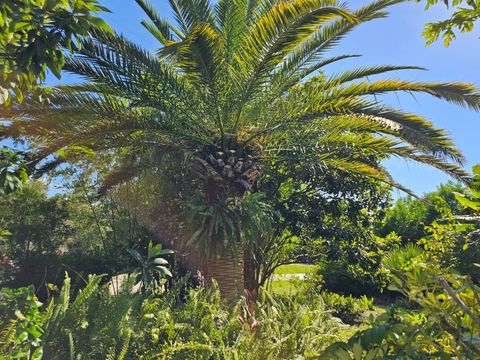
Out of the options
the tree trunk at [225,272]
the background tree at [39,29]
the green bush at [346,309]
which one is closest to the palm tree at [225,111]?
the tree trunk at [225,272]

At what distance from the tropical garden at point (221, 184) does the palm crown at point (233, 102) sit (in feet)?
0.10

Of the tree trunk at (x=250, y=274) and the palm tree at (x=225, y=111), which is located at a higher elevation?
the palm tree at (x=225, y=111)

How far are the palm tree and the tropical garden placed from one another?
0.10 feet

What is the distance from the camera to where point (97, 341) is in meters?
3.47

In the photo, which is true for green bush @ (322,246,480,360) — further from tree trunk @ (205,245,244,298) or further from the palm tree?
tree trunk @ (205,245,244,298)

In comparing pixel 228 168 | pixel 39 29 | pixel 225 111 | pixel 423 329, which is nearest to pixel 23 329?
pixel 39 29

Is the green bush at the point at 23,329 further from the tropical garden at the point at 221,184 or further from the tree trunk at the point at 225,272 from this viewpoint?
the tree trunk at the point at 225,272

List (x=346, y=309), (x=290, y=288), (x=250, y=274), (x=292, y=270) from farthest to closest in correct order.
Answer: (x=292, y=270) < (x=346, y=309) < (x=250, y=274) < (x=290, y=288)

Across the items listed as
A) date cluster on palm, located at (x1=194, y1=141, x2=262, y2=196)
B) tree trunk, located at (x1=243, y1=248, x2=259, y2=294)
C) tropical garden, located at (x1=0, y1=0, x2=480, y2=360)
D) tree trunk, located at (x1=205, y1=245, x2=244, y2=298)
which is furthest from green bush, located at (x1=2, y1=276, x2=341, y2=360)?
tree trunk, located at (x1=243, y1=248, x2=259, y2=294)

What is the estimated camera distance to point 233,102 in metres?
6.47

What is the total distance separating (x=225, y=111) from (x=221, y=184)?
4.18ft

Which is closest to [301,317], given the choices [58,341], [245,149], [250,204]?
[250,204]

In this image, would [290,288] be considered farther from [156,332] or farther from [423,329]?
[423,329]

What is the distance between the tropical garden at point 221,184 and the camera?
8.35 feet
